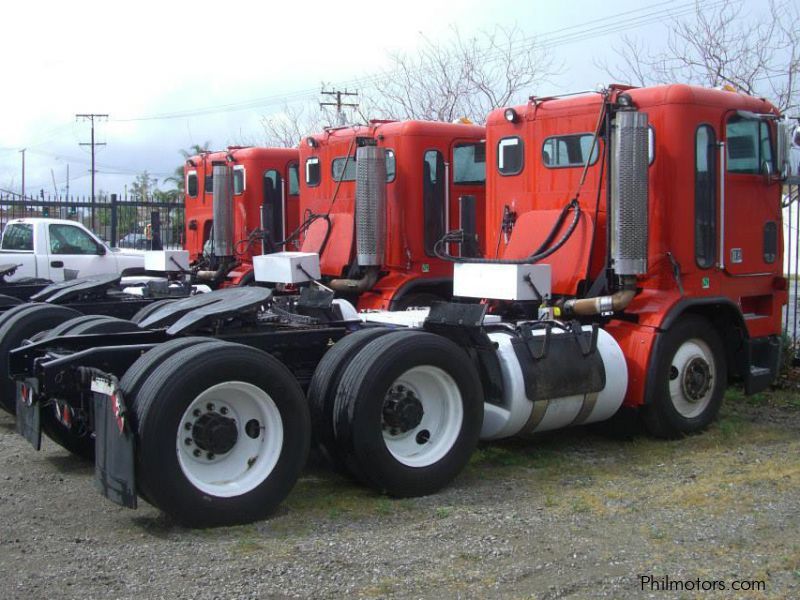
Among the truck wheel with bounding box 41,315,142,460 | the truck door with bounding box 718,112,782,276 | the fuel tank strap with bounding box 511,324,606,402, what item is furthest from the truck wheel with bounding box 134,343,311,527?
the truck door with bounding box 718,112,782,276

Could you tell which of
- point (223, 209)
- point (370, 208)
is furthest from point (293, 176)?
point (370, 208)

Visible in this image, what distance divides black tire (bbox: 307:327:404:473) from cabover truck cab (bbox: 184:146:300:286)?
7369mm

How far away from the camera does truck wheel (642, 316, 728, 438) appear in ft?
25.9

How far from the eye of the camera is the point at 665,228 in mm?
8000

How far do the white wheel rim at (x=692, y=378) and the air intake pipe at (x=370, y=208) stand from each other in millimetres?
3863

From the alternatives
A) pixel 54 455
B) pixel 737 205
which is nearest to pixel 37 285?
pixel 54 455

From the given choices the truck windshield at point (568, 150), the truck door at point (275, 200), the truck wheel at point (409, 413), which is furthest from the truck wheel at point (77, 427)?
the truck door at point (275, 200)

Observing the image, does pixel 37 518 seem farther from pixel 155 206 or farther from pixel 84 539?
pixel 155 206

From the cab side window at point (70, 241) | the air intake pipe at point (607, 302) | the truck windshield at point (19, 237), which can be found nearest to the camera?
the air intake pipe at point (607, 302)

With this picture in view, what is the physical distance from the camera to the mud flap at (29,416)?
5930mm

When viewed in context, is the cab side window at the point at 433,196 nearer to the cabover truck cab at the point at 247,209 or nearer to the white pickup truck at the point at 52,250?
the cabover truck cab at the point at 247,209

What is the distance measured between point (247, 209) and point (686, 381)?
7747 mm

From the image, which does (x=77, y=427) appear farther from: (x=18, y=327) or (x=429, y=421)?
(x=429, y=421)

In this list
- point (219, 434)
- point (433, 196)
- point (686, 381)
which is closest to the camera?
point (219, 434)
